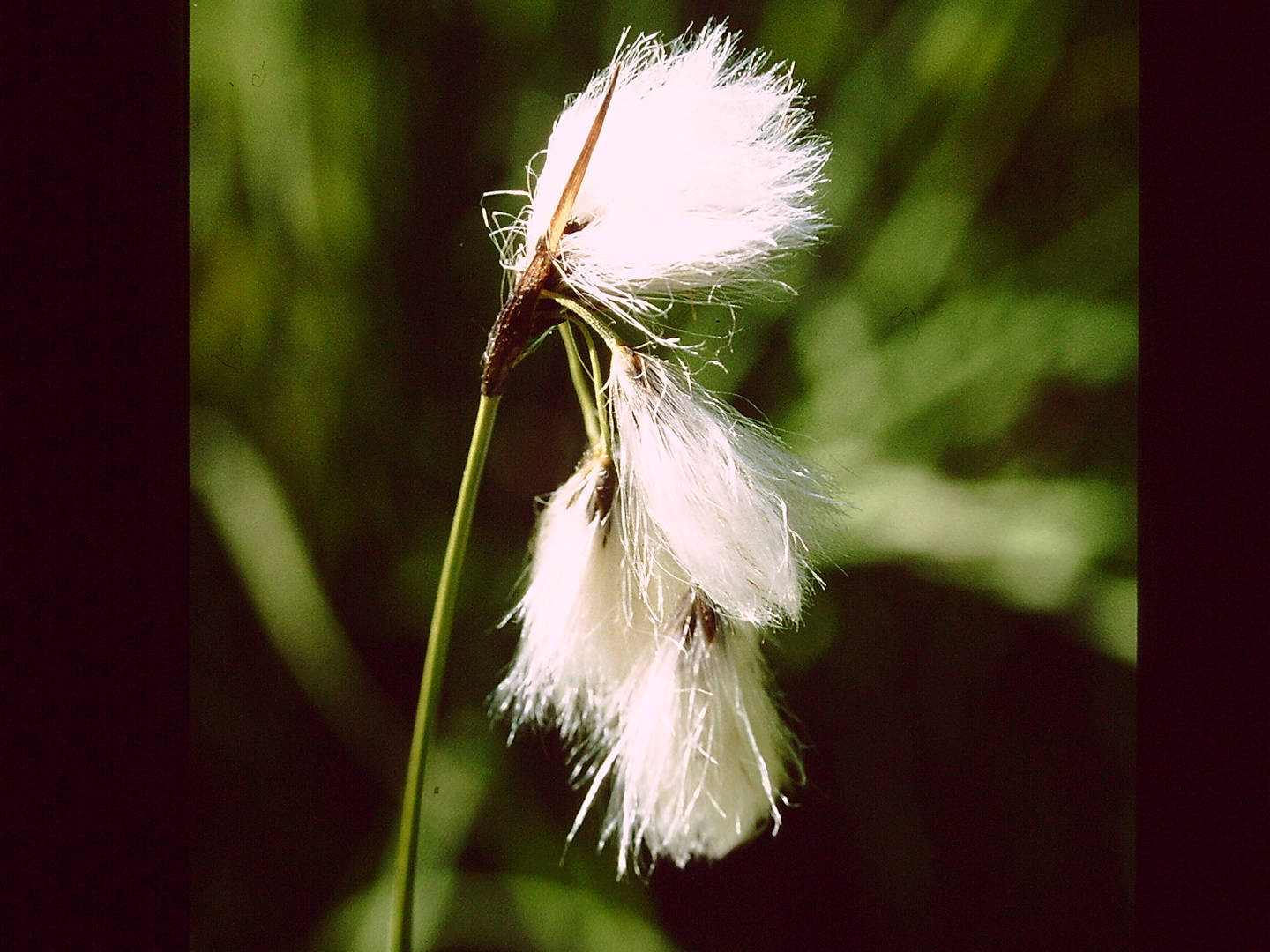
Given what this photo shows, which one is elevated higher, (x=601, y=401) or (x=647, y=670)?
(x=601, y=401)

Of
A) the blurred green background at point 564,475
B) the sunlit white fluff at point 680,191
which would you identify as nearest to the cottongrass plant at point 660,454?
the sunlit white fluff at point 680,191

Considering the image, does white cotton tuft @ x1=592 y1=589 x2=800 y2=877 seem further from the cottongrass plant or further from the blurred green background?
the blurred green background

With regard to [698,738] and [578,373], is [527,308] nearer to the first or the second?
[578,373]

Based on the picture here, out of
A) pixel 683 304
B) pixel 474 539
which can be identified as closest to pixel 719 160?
pixel 683 304

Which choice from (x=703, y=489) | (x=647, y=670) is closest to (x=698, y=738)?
(x=647, y=670)

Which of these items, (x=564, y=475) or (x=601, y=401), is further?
(x=564, y=475)

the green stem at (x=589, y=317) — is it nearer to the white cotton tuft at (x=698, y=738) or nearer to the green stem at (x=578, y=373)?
the green stem at (x=578, y=373)

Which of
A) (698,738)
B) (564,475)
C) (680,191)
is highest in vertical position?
(680,191)
